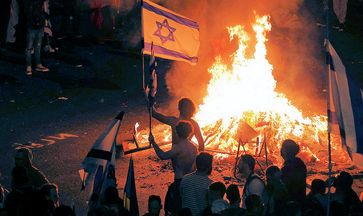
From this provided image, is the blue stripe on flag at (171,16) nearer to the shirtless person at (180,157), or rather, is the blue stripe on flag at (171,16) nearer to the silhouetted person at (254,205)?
the shirtless person at (180,157)

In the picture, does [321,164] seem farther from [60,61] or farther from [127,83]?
[60,61]

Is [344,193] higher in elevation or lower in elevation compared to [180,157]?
lower

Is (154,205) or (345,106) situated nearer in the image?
(154,205)

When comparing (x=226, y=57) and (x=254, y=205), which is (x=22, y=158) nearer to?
(x=254, y=205)

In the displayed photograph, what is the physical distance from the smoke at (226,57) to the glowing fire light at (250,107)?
1524mm

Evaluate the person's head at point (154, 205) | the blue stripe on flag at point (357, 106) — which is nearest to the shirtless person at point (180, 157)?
the person's head at point (154, 205)

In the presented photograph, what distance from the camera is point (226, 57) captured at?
16.5 m

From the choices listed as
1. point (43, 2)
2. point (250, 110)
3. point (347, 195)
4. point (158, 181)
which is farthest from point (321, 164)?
point (43, 2)

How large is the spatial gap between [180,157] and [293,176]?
1.41m

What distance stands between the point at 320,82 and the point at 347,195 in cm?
1050

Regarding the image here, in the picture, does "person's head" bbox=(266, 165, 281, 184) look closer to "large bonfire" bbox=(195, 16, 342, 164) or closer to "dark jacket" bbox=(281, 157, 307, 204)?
"dark jacket" bbox=(281, 157, 307, 204)

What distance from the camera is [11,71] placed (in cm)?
1738

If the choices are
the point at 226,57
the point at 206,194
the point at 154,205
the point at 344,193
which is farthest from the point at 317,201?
the point at 226,57

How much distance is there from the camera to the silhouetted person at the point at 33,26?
16.3 meters
